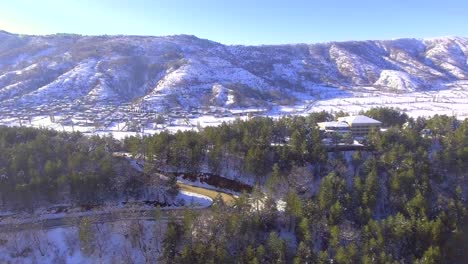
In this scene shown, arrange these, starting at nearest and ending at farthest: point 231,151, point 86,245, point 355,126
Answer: point 86,245 < point 231,151 < point 355,126

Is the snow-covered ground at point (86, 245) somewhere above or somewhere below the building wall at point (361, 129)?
below

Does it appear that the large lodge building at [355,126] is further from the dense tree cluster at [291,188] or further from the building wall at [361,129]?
the dense tree cluster at [291,188]

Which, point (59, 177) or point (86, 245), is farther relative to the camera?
point (59, 177)

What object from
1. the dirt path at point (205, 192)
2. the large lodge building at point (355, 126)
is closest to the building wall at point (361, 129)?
the large lodge building at point (355, 126)

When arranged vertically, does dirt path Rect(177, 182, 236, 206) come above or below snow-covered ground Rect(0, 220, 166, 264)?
above

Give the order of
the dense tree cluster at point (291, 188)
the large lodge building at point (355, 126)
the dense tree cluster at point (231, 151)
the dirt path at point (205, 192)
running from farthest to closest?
1. the large lodge building at point (355, 126)
2. the dense tree cluster at point (231, 151)
3. the dirt path at point (205, 192)
4. the dense tree cluster at point (291, 188)

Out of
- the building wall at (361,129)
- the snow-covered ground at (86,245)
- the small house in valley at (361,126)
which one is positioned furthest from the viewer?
the building wall at (361,129)

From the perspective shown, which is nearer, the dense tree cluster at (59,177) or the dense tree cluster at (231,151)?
the dense tree cluster at (59,177)

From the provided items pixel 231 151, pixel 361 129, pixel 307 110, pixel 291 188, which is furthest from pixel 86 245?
pixel 307 110

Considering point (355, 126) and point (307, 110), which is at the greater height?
point (355, 126)

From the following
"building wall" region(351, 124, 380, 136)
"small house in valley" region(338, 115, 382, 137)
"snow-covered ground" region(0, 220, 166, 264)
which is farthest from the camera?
"building wall" region(351, 124, 380, 136)

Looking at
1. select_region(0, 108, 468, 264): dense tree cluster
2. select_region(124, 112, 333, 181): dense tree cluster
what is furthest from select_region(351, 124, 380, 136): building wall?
select_region(124, 112, 333, 181): dense tree cluster

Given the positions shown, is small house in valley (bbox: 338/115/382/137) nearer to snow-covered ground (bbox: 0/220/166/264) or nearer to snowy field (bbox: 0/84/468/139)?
snowy field (bbox: 0/84/468/139)

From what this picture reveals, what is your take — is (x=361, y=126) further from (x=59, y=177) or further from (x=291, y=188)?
(x=59, y=177)
